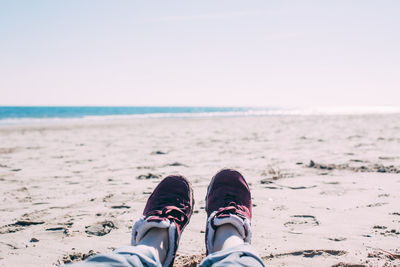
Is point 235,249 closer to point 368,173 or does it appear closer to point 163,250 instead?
point 163,250

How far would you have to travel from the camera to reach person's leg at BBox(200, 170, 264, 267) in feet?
4.04

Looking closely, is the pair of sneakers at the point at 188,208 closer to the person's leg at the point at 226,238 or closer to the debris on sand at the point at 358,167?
the person's leg at the point at 226,238

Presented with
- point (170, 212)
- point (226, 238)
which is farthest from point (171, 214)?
point (226, 238)

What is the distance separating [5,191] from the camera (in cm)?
278

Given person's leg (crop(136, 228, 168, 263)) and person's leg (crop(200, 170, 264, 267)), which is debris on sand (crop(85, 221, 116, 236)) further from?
person's leg (crop(200, 170, 264, 267))

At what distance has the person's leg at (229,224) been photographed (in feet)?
4.04

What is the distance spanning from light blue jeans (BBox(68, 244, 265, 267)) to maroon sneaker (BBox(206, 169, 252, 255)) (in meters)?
0.30

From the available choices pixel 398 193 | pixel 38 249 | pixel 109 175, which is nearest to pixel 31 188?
pixel 109 175

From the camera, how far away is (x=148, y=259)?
1275 millimetres

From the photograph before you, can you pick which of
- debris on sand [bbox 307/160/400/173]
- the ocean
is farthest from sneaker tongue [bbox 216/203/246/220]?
Answer: the ocean

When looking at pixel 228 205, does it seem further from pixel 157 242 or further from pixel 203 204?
pixel 157 242

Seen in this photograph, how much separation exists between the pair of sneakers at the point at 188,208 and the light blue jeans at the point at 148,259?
26cm

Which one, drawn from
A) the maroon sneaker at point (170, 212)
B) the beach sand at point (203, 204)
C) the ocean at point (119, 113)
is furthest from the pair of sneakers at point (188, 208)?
the ocean at point (119, 113)

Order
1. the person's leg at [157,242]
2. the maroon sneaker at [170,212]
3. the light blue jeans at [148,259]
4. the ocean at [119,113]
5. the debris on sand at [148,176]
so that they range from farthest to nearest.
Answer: the ocean at [119,113], the debris on sand at [148,176], the maroon sneaker at [170,212], the person's leg at [157,242], the light blue jeans at [148,259]
